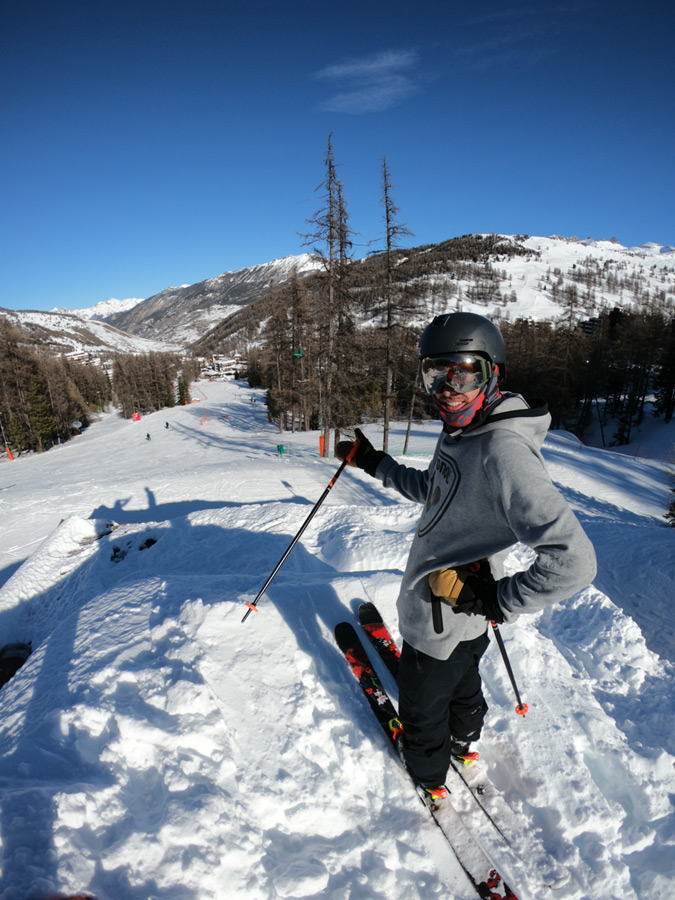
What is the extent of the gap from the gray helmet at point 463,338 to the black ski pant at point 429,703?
192 cm

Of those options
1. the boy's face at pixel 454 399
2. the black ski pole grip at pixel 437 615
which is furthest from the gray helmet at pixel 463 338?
the black ski pole grip at pixel 437 615

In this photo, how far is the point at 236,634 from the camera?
12.1 ft

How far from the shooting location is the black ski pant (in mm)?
2609

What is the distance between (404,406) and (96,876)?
39.9 m

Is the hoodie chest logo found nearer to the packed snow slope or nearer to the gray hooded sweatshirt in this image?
the gray hooded sweatshirt

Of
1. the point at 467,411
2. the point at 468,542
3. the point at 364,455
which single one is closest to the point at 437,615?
the point at 468,542

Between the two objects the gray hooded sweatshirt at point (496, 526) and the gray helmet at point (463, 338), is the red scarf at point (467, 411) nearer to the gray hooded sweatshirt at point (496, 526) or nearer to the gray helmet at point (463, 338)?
the gray hooded sweatshirt at point (496, 526)

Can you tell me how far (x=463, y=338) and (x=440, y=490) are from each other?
0.92 m

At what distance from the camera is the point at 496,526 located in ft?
6.97

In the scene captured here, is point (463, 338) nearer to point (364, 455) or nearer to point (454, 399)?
point (454, 399)

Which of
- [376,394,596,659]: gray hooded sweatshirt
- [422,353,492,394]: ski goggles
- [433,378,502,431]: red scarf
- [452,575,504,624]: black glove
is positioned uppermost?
[422,353,492,394]: ski goggles

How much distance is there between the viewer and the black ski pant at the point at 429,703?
2.61 metres

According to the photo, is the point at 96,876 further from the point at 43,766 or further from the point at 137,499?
the point at 137,499

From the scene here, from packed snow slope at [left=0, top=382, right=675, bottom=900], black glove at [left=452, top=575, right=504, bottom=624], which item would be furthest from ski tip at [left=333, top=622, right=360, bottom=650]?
black glove at [left=452, top=575, right=504, bottom=624]
